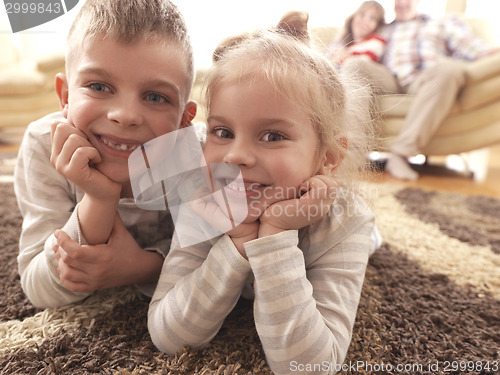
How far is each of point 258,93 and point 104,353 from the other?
1.34 feet

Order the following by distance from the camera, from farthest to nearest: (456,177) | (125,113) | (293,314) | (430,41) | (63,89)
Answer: (430,41) < (456,177) < (63,89) < (125,113) < (293,314)

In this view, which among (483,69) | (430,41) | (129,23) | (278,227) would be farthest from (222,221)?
(430,41)

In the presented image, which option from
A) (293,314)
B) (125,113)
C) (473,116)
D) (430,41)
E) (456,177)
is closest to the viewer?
(293,314)

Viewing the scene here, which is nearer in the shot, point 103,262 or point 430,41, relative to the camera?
point 103,262

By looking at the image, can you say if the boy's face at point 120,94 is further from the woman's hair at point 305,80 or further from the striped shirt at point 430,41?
the striped shirt at point 430,41

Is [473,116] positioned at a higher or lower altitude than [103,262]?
lower

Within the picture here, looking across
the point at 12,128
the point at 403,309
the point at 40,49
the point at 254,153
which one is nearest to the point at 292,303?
the point at 254,153

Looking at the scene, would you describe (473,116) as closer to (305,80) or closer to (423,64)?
(423,64)

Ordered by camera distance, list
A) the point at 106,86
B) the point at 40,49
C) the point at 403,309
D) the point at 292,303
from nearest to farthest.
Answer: the point at 292,303 → the point at 106,86 → the point at 403,309 → the point at 40,49

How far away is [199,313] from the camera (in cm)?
53

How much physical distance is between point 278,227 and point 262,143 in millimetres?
116

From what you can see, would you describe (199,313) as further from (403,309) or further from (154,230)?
(403,309)

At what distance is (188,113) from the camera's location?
2.35ft

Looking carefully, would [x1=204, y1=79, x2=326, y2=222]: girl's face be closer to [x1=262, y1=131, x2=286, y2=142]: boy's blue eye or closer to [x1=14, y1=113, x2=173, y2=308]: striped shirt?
[x1=262, y1=131, x2=286, y2=142]: boy's blue eye
